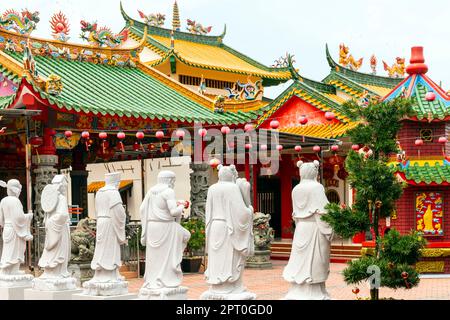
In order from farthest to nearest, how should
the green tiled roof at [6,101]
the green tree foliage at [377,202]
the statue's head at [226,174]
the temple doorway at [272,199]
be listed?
the temple doorway at [272,199]
the green tiled roof at [6,101]
the statue's head at [226,174]
the green tree foliage at [377,202]

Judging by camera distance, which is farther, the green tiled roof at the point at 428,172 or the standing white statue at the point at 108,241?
the green tiled roof at the point at 428,172

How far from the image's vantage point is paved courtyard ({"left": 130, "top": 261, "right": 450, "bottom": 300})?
526 inches

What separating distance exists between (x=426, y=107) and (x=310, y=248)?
8.39 m

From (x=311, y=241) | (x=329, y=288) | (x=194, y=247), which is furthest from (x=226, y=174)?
(x=194, y=247)

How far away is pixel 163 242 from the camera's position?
10898 mm

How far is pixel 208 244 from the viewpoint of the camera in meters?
10.7

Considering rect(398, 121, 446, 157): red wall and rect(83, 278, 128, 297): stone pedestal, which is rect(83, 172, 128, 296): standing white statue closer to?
rect(83, 278, 128, 297): stone pedestal

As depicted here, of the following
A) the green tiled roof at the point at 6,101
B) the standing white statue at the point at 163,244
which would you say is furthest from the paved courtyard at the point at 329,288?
the green tiled roof at the point at 6,101

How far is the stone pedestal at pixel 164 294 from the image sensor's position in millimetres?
10719

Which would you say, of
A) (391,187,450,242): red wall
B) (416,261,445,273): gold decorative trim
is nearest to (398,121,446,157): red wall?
(391,187,450,242): red wall

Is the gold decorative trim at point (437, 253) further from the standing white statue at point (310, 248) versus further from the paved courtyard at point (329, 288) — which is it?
the standing white statue at point (310, 248)

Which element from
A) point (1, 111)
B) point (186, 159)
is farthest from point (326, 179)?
point (1, 111)

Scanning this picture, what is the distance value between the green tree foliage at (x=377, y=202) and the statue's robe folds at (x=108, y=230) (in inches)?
145

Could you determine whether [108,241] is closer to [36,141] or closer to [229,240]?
[229,240]
